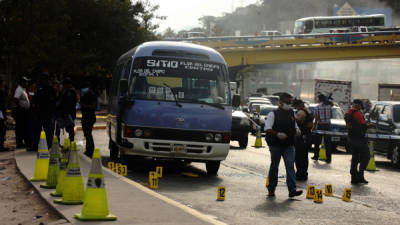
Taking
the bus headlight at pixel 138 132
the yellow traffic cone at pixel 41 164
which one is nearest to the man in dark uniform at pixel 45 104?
the bus headlight at pixel 138 132

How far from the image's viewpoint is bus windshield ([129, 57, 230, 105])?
45.5ft

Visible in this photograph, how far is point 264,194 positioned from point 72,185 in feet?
12.9

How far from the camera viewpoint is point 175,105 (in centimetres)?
1361

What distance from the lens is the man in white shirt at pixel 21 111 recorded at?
17344 millimetres

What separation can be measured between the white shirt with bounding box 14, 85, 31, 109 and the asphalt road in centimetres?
247

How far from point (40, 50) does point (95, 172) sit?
86.9 feet

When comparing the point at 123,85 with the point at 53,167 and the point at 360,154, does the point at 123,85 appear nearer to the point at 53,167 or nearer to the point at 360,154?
the point at 53,167

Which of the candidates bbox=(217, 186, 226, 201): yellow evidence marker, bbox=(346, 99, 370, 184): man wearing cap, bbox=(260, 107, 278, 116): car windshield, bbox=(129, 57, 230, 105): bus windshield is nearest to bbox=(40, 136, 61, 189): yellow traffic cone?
bbox=(217, 186, 226, 201): yellow evidence marker

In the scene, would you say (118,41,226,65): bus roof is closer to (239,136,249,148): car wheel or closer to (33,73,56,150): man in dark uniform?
(33,73,56,150): man in dark uniform

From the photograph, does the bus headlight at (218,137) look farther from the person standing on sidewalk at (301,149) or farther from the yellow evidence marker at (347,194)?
the yellow evidence marker at (347,194)

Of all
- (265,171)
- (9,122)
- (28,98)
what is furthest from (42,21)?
(265,171)

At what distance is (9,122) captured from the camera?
1116 inches

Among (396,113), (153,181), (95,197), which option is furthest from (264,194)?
(396,113)

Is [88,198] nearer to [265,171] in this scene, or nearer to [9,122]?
[265,171]
